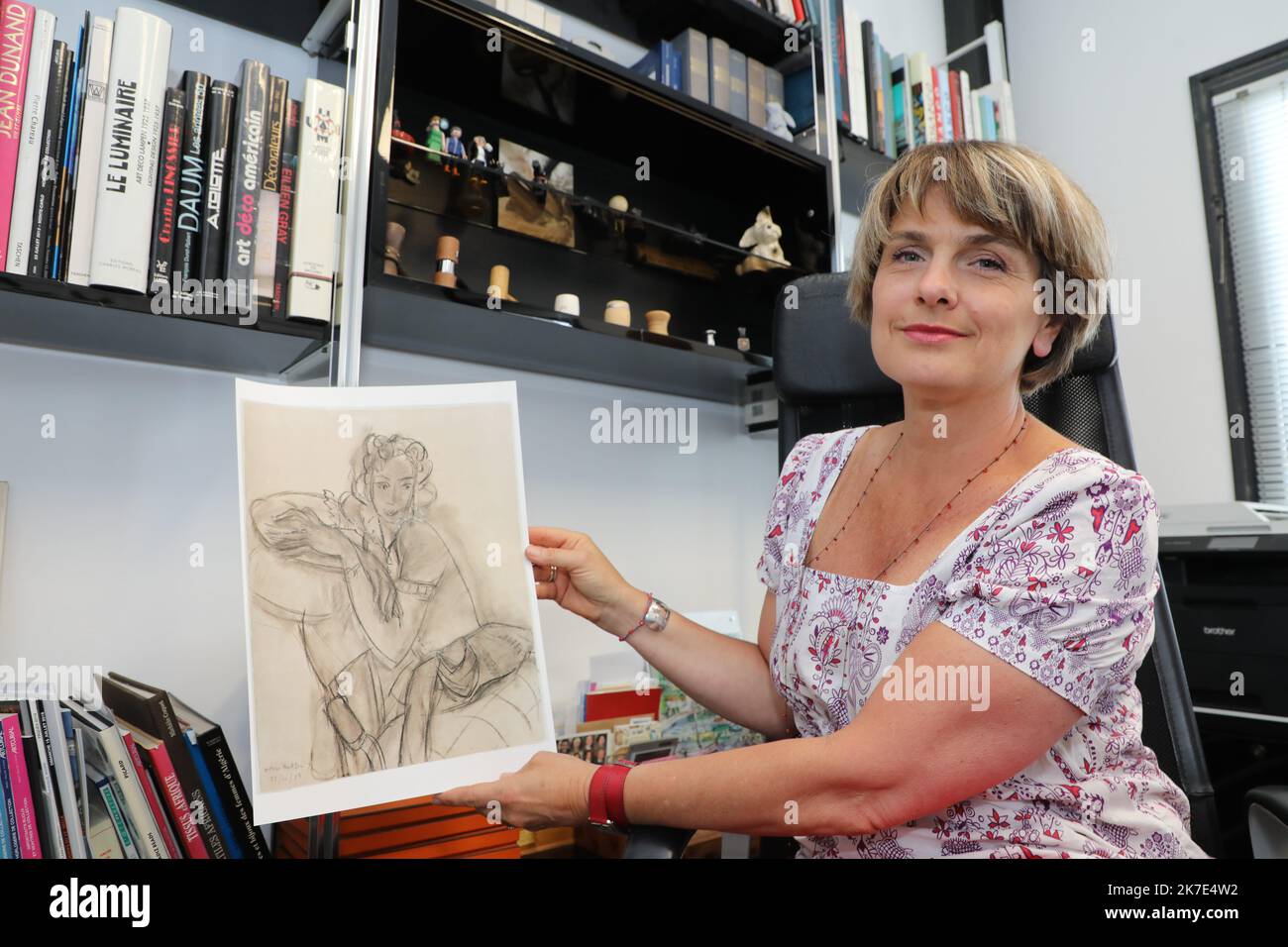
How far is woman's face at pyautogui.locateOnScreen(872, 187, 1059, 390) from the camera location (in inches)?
35.1

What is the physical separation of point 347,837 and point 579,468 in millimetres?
838

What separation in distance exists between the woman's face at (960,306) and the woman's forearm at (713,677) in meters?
0.44

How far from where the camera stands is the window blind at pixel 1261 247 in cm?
203

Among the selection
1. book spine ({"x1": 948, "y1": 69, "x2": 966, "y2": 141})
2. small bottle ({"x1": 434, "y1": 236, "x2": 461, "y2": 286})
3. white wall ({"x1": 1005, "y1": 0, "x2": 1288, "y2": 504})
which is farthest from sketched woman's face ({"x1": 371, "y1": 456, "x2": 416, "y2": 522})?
white wall ({"x1": 1005, "y1": 0, "x2": 1288, "y2": 504})

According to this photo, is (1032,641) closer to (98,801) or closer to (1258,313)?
(98,801)

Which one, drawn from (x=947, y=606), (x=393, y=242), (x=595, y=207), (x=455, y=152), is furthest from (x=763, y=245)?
(x=947, y=606)

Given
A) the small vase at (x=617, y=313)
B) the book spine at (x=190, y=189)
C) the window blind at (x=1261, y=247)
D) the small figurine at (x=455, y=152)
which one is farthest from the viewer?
the window blind at (x=1261, y=247)

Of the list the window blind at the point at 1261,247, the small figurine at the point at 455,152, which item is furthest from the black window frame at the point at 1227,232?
the small figurine at the point at 455,152

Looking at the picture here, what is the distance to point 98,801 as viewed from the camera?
894mm

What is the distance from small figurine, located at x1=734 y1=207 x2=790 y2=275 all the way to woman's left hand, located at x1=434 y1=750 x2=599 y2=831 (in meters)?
1.23

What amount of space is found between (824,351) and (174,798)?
3.53 ft

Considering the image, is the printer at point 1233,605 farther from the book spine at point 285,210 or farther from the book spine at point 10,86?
the book spine at point 10,86

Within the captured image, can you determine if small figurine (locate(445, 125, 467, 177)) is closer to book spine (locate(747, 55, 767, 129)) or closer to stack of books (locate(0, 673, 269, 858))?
book spine (locate(747, 55, 767, 129))

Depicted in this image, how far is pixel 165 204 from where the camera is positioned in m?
1.05
